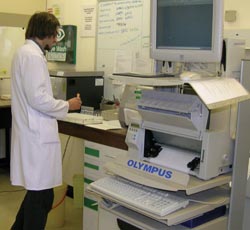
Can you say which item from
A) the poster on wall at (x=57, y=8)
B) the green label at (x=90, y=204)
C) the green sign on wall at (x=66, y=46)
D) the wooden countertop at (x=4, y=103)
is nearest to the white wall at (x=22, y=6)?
the poster on wall at (x=57, y=8)

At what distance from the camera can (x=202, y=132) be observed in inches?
69.0

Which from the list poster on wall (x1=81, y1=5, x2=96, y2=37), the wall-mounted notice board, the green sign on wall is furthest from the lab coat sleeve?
the green sign on wall

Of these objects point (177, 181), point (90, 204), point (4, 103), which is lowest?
point (90, 204)

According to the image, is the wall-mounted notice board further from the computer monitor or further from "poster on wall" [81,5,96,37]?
Answer: the computer monitor

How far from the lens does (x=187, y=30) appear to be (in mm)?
1799

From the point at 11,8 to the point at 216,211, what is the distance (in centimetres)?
321

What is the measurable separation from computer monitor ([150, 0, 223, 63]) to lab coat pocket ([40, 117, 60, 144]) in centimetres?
90

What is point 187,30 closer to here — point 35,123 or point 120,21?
point 35,123

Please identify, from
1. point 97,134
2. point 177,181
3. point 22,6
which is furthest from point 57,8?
point 177,181

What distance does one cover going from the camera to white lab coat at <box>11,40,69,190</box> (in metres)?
2.46

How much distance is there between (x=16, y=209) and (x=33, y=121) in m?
1.48

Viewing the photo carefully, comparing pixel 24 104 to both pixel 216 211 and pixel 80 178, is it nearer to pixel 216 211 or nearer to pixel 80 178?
pixel 80 178

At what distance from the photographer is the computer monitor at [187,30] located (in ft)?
5.55

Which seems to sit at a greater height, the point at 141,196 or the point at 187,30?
the point at 187,30
